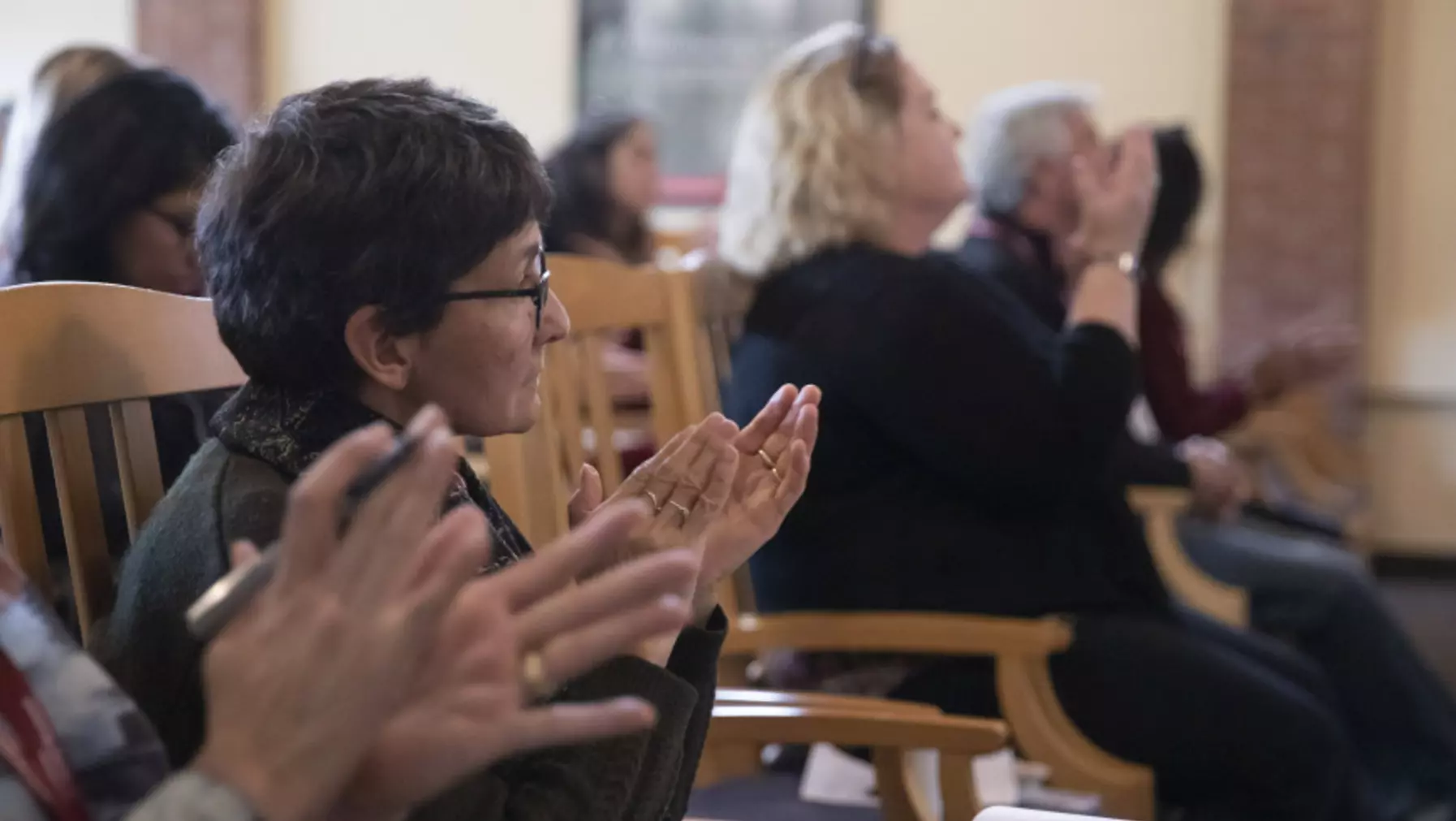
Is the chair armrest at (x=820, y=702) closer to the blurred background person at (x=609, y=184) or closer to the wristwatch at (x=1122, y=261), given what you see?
the wristwatch at (x=1122, y=261)

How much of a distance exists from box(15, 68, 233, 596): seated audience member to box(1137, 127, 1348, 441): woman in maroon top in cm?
184

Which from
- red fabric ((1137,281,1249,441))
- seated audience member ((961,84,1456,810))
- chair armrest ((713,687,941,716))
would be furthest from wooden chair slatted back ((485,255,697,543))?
red fabric ((1137,281,1249,441))

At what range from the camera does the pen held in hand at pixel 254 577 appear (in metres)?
0.54

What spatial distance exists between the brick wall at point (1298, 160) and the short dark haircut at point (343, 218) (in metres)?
3.80

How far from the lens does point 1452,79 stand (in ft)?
14.0

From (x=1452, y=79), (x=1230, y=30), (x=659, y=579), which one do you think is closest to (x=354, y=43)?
(x=1230, y=30)

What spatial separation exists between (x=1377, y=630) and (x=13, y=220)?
202cm

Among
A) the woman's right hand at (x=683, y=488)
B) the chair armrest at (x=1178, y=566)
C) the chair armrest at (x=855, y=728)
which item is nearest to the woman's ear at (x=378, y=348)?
the woman's right hand at (x=683, y=488)

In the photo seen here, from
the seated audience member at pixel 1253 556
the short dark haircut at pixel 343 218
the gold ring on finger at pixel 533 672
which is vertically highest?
the short dark haircut at pixel 343 218

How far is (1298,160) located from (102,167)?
374 cm

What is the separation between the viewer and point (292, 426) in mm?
882

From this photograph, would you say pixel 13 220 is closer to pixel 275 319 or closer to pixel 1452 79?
pixel 275 319

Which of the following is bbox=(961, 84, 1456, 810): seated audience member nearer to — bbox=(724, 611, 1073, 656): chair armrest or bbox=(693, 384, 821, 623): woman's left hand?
bbox=(724, 611, 1073, 656): chair armrest

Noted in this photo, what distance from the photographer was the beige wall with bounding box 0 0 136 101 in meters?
5.11
